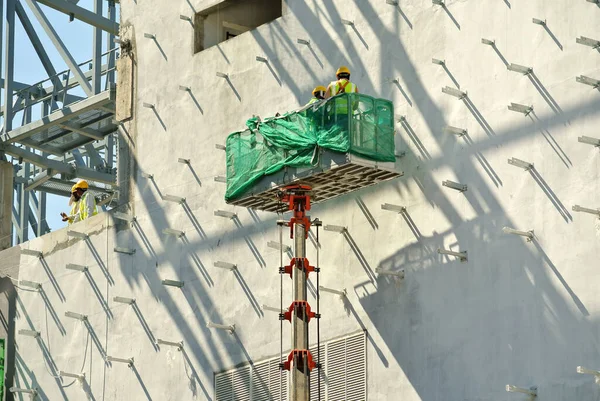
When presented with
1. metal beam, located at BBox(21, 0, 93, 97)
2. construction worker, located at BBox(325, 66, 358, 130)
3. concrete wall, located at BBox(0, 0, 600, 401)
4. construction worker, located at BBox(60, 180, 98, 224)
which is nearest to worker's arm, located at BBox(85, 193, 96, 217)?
construction worker, located at BBox(60, 180, 98, 224)

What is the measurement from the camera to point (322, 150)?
29266 millimetres

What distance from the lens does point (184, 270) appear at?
3581 cm

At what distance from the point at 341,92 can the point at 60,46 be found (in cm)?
1585

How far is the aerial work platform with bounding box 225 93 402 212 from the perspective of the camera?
29109 mm

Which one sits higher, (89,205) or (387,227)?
(89,205)

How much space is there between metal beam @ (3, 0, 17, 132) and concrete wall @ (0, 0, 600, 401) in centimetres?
561

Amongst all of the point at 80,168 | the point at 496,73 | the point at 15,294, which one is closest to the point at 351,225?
the point at 496,73

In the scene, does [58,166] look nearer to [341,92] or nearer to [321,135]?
[341,92]

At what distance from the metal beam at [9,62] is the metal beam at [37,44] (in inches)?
21.3

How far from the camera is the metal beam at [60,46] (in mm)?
42500

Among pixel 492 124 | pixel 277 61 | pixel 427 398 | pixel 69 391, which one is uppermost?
A: pixel 277 61

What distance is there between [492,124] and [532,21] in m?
2.18

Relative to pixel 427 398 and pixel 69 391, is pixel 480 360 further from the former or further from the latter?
pixel 69 391

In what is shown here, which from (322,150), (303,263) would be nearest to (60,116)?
(303,263)
